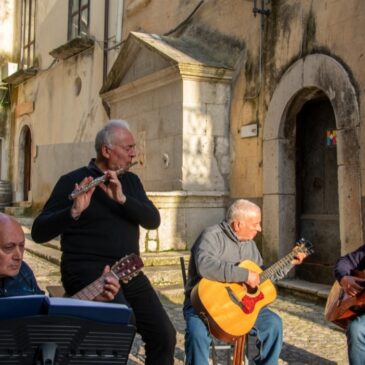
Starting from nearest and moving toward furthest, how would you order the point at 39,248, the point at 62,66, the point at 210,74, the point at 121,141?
the point at 121,141
the point at 210,74
the point at 39,248
the point at 62,66

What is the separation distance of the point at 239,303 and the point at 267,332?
0.27m

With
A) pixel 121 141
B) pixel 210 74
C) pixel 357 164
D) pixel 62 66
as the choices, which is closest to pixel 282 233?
pixel 357 164

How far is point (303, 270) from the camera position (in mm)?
7074

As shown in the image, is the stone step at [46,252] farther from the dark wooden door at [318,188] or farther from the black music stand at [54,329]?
the black music stand at [54,329]

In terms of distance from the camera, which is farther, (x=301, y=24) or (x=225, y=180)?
(x=225, y=180)

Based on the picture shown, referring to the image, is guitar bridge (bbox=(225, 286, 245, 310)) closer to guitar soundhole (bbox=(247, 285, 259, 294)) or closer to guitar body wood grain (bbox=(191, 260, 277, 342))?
guitar body wood grain (bbox=(191, 260, 277, 342))

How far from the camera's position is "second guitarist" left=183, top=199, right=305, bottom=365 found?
10.9 ft

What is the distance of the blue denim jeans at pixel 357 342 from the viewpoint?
11.0ft

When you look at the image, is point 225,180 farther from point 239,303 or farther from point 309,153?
point 239,303

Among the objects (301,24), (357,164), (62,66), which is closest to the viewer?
(357,164)

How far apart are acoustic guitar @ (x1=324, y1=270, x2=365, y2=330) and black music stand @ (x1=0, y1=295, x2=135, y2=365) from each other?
2.10m

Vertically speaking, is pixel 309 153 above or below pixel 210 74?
below

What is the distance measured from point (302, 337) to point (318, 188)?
2.69 m

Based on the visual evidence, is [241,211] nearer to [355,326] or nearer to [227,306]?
[227,306]
